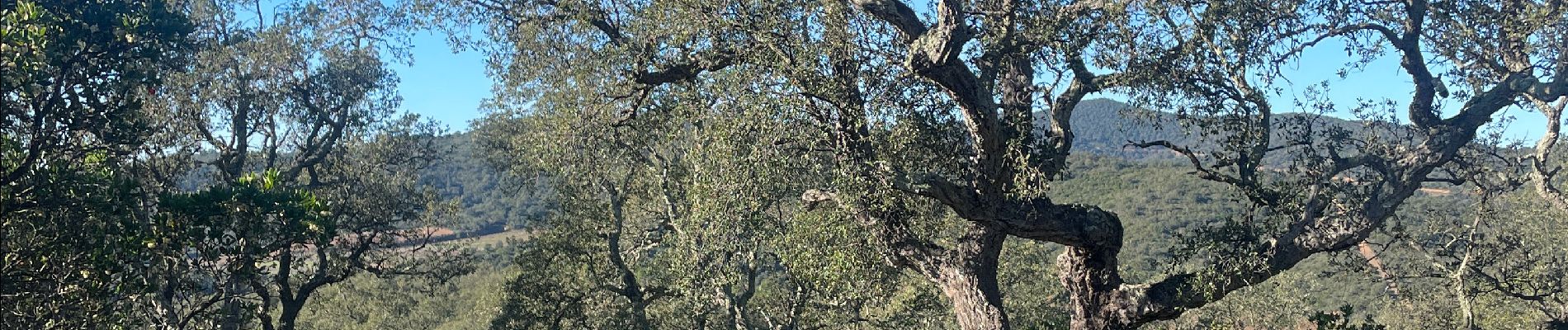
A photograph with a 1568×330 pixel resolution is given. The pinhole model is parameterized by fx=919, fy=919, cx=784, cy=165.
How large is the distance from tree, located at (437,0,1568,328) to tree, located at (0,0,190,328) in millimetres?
4332

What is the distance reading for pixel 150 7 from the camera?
9.70 m

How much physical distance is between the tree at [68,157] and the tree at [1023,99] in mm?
4332

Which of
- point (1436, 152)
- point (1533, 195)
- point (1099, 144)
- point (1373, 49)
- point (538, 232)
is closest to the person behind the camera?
point (1436, 152)

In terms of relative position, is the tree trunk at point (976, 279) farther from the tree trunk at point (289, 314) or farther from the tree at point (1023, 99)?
the tree trunk at point (289, 314)

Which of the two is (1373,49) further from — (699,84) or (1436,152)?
(699,84)

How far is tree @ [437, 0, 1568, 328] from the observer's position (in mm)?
9102

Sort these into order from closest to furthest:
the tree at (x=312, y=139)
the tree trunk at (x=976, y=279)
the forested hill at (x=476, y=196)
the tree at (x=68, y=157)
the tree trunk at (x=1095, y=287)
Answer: the tree at (x=68, y=157), the tree trunk at (x=976, y=279), the tree trunk at (x=1095, y=287), the tree at (x=312, y=139), the forested hill at (x=476, y=196)

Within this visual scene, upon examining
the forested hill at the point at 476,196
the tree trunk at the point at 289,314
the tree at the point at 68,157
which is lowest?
the tree trunk at the point at 289,314

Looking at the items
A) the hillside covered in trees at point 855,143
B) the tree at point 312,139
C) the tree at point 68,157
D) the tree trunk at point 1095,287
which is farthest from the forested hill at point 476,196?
the tree trunk at point 1095,287

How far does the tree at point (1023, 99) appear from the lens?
9.10 meters

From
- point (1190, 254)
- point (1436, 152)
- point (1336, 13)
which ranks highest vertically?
point (1336, 13)

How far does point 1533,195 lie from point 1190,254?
1798cm

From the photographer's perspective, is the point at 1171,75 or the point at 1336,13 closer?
the point at 1171,75

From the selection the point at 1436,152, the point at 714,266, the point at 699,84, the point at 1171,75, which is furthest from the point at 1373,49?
the point at 714,266
